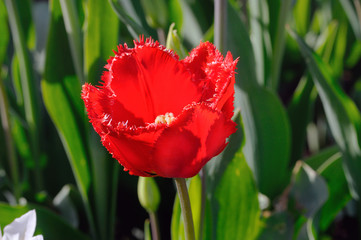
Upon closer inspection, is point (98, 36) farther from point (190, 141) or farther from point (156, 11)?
point (190, 141)

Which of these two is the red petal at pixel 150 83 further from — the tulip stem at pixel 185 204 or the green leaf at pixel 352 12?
the green leaf at pixel 352 12

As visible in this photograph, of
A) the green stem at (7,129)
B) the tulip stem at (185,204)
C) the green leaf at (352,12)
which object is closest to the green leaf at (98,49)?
the green stem at (7,129)

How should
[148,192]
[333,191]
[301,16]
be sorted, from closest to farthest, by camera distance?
1. [148,192]
2. [333,191]
3. [301,16]

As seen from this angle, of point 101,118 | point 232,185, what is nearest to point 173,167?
point 101,118

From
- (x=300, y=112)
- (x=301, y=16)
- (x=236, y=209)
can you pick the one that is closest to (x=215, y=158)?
(x=236, y=209)

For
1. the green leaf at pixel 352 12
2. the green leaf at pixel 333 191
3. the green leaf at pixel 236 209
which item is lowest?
the green leaf at pixel 333 191

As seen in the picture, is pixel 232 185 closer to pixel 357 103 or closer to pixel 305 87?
pixel 305 87

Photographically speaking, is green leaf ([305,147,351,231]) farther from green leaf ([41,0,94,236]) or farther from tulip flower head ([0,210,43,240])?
tulip flower head ([0,210,43,240])

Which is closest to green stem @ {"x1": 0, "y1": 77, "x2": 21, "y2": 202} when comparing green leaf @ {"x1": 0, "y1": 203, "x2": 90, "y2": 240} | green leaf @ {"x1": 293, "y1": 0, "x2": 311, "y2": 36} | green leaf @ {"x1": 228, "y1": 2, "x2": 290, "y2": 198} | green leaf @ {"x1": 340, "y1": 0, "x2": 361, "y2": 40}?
green leaf @ {"x1": 0, "y1": 203, "x2": 90, "y2": 240}
